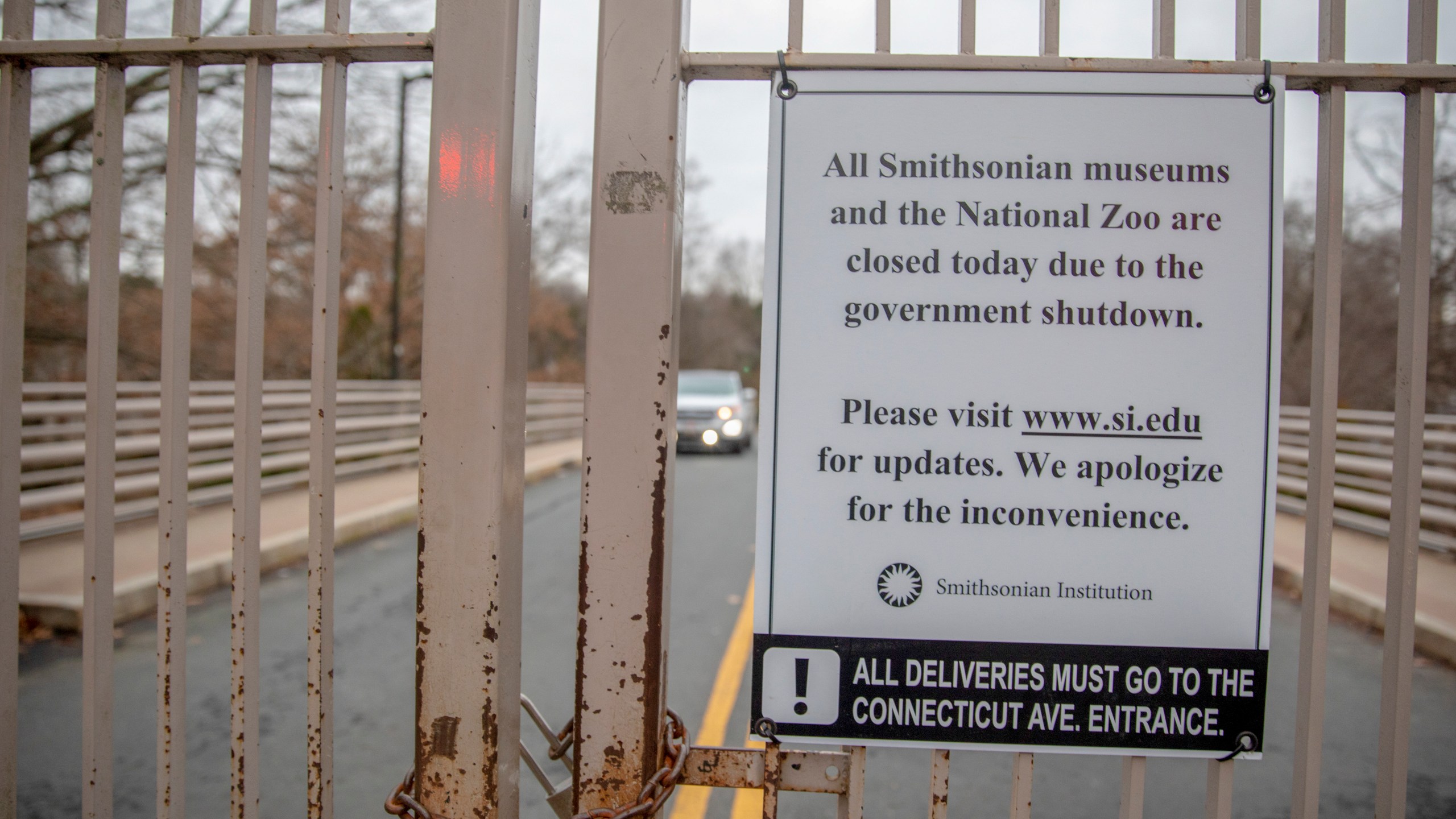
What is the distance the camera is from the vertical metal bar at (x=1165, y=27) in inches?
60.5

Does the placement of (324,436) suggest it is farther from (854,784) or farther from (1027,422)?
(1027,422)

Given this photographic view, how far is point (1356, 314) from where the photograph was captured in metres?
18.8

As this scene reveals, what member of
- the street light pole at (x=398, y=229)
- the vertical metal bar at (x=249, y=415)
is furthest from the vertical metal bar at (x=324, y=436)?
the street light pole at (x=398, y=229)

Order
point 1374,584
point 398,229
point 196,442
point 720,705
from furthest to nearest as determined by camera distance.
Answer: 1. point 398,229
2. point 196,442
3. point 1374,584
4. point 720,705

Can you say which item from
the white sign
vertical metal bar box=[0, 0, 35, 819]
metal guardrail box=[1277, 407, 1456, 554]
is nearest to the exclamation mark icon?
the white sign

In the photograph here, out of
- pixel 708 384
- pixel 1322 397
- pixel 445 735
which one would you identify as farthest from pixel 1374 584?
pixel 708 384

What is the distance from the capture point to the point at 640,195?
1.48 metres

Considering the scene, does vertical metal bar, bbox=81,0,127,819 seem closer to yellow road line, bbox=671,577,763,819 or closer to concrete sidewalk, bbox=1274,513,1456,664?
yellow road line, bbox=671,577,763,819

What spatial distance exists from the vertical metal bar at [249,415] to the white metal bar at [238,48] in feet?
0.14

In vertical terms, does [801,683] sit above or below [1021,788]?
above

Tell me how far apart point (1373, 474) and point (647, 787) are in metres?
10.1

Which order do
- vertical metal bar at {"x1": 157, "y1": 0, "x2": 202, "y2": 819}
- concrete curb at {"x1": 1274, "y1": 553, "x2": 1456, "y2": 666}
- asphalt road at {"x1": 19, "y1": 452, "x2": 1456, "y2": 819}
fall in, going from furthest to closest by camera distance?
concrete curb at {"x1": 1274, "y1": 553, "x2": 1456, "y2": 666} → asphalt road at {"x1": 19, "y1": 452, "x2": 1456, "y2": 819} → vertical metal bar at {"x1": 157, "y1": 0, "x2": 202, "y2": 819}

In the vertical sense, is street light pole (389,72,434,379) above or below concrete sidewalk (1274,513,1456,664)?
above

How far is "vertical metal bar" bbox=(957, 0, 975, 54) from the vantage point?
154 centimetres
